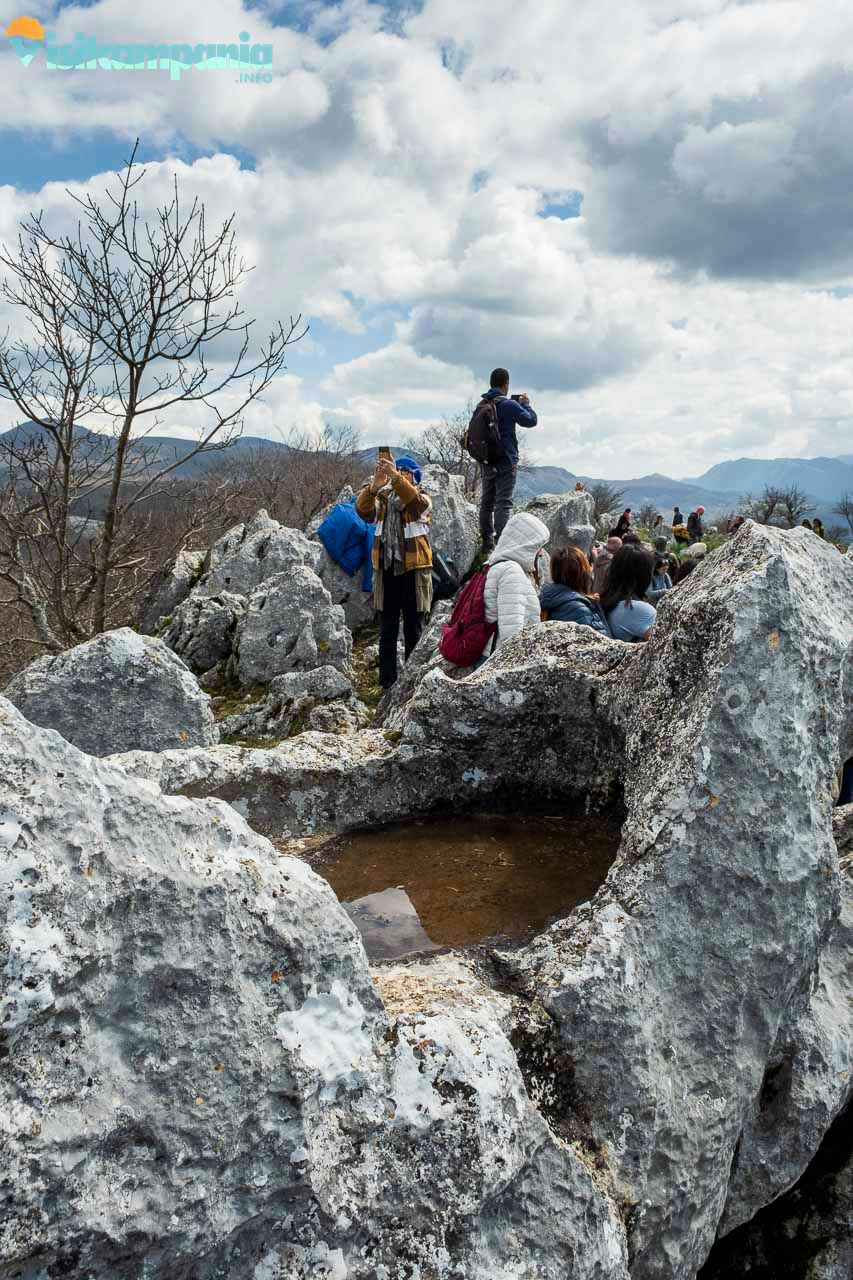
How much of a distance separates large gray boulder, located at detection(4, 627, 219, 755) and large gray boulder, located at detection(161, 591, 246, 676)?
5.92 metres

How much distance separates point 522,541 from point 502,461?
7808 millimetres

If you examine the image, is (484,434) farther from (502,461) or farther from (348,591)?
(348,591)

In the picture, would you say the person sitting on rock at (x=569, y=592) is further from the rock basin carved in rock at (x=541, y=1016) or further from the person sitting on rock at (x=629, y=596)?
the rock basin carved in rock at (x=541, y=1016)

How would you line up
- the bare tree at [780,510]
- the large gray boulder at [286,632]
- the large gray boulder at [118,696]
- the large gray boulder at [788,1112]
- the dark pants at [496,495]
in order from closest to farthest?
the large gray boulder at [788,1112]
the large gray boulder at [118,696]
the large gray boulder at [286,632]
the dark pants at [496,495]
the bare tree at [780,510]

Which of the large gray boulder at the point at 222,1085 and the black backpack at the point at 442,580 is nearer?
the large gray boulder at the point at 222,1085

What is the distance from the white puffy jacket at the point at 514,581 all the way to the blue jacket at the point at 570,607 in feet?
0.48

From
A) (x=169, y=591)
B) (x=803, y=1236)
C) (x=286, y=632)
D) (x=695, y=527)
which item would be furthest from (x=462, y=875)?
(x=695, y=527)

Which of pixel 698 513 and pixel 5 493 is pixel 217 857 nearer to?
pixel 5 493

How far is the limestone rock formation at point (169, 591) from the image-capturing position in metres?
15.9

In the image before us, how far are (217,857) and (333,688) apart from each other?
8232 mm

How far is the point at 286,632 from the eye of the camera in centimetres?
1266

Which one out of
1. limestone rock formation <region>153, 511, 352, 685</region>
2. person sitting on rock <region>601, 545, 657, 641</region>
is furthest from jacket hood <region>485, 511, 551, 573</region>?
limestone rock formation <region>153, 511, 352, 685</region>

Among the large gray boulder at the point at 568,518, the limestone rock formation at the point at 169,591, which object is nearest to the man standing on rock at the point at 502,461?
the large gray boulder at the point at 568,518

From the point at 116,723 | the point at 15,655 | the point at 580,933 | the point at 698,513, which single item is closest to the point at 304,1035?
the point at 580,933
